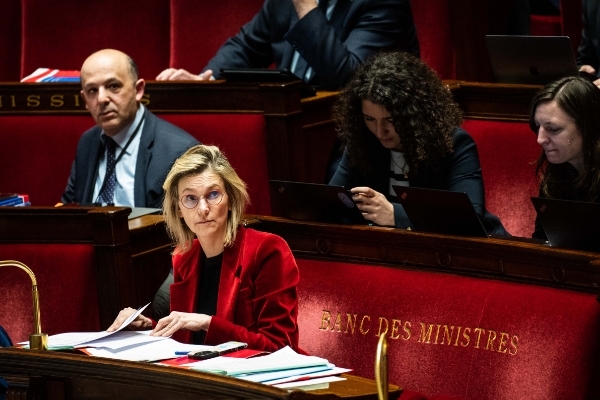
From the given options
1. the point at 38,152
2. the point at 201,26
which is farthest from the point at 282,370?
the point at 201,26

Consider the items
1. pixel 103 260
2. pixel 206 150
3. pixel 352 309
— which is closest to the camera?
pixel 206 150

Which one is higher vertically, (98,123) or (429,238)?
(98,123)

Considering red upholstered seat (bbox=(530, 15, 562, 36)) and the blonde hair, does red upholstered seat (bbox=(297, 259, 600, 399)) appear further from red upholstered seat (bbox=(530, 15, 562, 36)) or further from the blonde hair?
red upholstered seat (bbox=(530, 15, 562, 36))

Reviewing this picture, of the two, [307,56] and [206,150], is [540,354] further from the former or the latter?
[307,56]

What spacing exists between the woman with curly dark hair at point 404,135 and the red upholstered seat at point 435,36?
28.4 inches

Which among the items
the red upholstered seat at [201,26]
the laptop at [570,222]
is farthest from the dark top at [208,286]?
the red upholstered seat at [201,26]

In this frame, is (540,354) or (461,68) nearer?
(540,354)

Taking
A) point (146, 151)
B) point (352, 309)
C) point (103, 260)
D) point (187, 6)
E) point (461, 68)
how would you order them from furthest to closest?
1. point (187, 6)
2. point (461, 68)
3. point (146, 151)
4. point (103, 260)
5. point (352, 309)

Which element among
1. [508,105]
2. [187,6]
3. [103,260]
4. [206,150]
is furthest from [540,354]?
Answer: [187,6]

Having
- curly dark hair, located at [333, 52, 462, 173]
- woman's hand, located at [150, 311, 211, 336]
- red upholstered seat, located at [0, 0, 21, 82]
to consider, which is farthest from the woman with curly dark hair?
red upholstered seat, located at [0, 0, 21, 82]

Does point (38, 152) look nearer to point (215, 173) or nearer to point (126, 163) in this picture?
point (126, 163)

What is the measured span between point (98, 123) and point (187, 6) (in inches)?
26.2

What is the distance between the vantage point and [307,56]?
2488 millimetres

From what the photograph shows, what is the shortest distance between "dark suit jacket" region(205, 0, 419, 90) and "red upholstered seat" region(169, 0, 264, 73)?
0.87ft
